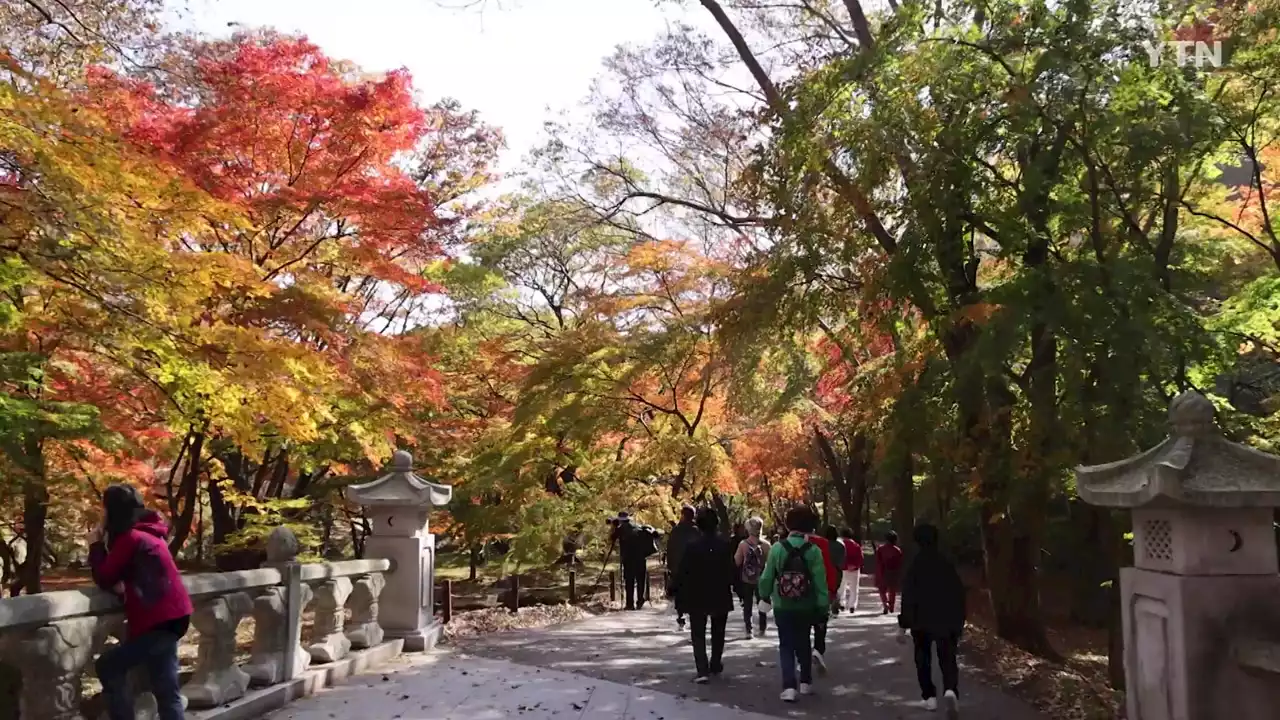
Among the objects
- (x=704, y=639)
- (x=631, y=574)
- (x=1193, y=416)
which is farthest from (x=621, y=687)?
(x=631, y=574)

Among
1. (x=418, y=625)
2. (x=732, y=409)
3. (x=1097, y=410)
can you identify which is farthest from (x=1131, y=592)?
(x=732, y=409)

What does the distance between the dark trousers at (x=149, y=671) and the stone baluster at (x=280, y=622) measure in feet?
6.97

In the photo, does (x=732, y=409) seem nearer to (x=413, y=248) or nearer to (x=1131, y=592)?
(x=413, y=248)

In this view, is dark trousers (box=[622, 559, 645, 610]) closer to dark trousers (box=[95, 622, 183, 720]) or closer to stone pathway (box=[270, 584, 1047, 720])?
stone pathway (box=[270, 584, 1047, 720])

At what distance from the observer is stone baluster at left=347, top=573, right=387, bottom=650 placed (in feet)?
31.0

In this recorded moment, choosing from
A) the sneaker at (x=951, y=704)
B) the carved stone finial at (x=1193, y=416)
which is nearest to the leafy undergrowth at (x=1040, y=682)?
the sneaker at (x=951, y=704)

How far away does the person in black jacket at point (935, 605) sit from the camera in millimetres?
7348

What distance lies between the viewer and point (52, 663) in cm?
455

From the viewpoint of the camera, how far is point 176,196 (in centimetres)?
809

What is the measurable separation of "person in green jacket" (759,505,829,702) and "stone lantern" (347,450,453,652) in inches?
169

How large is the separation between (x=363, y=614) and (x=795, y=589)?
4593 millimetres

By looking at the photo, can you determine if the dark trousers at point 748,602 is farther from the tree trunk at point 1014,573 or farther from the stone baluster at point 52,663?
the stone baluster at point 52,663

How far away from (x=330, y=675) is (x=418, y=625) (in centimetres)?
233

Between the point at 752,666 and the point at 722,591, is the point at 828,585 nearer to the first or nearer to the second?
the point at 752,666
